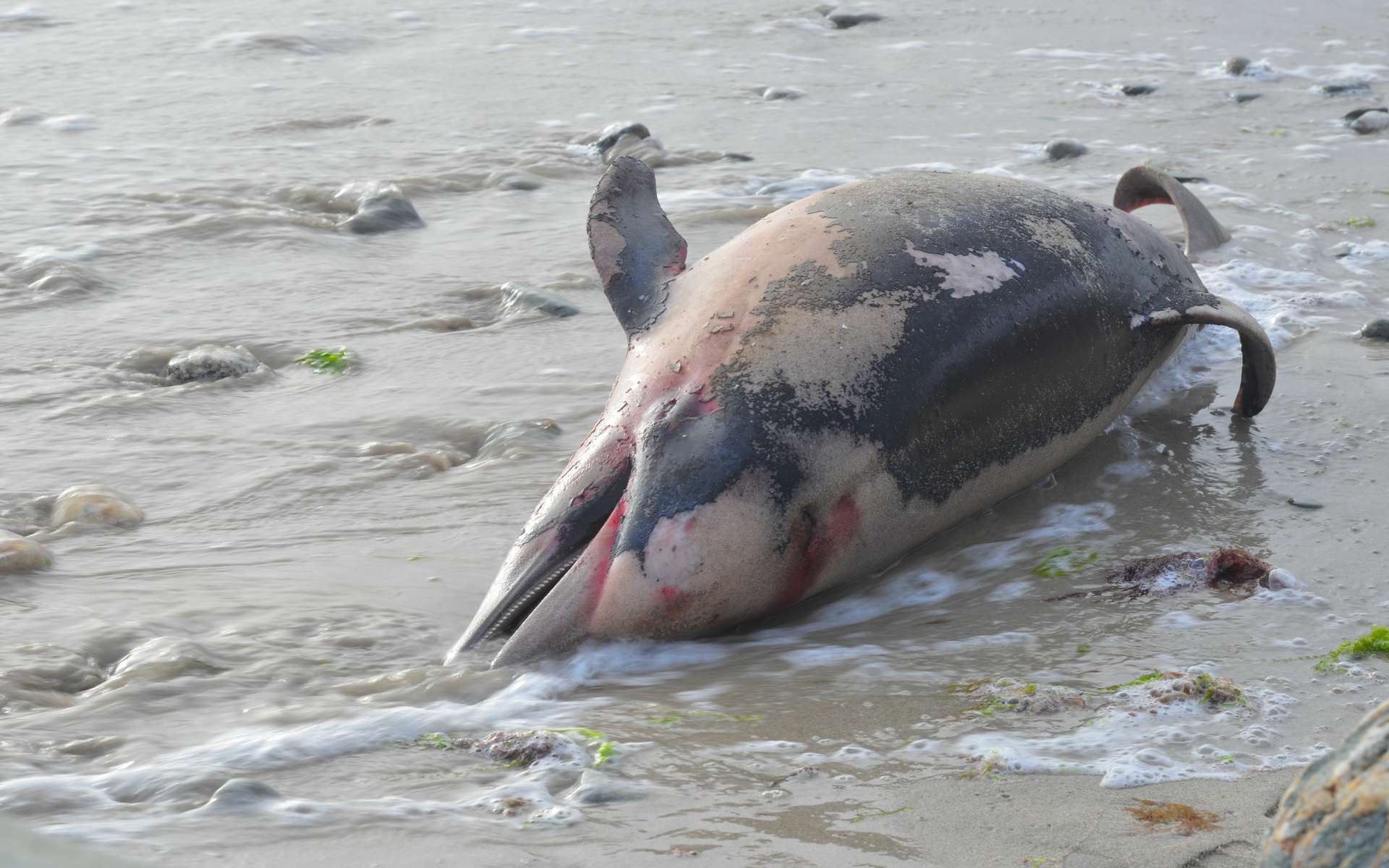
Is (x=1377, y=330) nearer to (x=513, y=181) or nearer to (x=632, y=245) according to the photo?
(x=632, y=245)

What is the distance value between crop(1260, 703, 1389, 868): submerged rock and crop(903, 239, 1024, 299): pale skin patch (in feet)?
6.58

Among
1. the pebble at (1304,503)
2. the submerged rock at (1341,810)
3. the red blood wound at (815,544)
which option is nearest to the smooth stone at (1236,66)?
the pebble at (1304,503)

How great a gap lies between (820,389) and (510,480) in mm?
1155

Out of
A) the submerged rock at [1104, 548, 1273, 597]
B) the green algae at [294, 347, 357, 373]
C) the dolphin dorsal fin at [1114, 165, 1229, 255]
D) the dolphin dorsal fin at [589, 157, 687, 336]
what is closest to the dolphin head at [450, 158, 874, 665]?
the dolphin dorsal fin at [589, 157, 687, 336]

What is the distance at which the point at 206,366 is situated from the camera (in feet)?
15.9

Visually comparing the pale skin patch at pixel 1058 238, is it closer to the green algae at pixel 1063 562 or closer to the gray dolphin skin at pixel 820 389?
the gray dolphin skin at pixel 820 389

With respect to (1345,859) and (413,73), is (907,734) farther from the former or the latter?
(413,73)

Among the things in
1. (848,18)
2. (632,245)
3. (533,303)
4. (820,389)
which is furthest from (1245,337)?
(848,18)

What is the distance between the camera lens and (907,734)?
278cm

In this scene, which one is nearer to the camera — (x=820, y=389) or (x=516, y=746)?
(x=516, y=746)

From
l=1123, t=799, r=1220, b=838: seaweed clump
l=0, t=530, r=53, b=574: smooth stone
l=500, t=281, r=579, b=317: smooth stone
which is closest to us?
l=1123, t=799, r=1220, b=838: seaweed clump

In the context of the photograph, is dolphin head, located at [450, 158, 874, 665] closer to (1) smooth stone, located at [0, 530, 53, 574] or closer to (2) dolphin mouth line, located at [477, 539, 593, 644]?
(2) dolphin mouth line, located at [477, 539, 593, 644]

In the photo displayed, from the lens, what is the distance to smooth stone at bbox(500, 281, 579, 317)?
5535 millimetres

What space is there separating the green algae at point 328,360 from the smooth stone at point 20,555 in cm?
155
